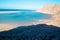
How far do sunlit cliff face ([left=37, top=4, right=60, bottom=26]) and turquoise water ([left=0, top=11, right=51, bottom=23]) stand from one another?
0.34ft

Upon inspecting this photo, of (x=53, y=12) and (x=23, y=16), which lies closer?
(x=23, y=16)

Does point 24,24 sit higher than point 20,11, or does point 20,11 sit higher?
point 20,11

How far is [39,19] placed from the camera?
294cm

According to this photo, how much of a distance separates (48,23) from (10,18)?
0.87 metres

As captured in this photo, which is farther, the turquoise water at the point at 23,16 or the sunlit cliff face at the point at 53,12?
the sunlit cliff face at the point at 53,12

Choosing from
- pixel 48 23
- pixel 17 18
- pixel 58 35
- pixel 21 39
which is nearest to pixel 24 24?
pixel 17 18

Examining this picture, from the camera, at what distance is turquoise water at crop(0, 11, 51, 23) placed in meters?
2.83

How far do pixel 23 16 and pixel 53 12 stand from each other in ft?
2.43

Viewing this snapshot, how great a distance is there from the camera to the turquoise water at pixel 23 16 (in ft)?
9.27

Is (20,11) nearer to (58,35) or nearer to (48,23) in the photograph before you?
(48,23)

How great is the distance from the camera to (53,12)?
122 inches

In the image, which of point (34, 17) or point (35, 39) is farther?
point (34, 17)

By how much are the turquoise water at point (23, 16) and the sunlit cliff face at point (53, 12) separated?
4.0 inches

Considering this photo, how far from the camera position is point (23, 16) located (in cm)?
294
